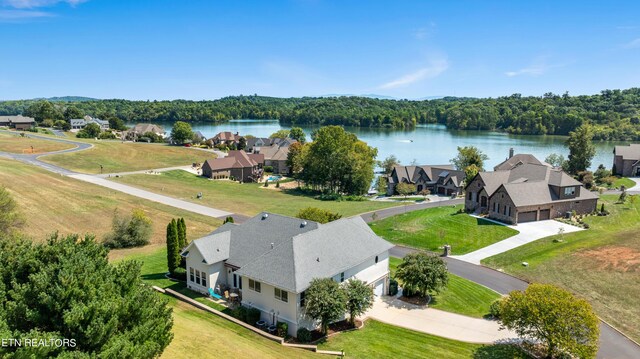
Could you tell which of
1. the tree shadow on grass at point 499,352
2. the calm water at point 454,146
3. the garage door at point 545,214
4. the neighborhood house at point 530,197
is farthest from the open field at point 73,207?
the calm water at point 454,146

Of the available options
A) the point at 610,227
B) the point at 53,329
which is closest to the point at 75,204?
the point at 53,329

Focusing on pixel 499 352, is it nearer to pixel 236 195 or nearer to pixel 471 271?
pixel 471 271

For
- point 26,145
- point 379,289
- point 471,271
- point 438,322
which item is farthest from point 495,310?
point 26,145

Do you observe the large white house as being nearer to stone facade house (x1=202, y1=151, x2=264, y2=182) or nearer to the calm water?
stone facade house (x1=202, y1=151, x2=264, y2=182)

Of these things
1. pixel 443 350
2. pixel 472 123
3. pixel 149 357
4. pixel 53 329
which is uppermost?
pixel 472 123

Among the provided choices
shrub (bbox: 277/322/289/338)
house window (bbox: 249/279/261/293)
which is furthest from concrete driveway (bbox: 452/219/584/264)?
house window (bbox: 249/279/261/293)

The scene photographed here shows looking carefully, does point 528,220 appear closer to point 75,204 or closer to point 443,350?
point 443,350

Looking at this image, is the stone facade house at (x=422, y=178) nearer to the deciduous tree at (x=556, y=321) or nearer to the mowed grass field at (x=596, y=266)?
the mowed grass field at (x=596, y=266)
